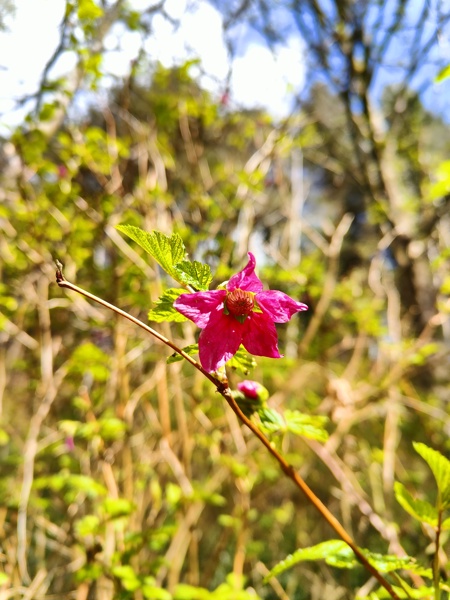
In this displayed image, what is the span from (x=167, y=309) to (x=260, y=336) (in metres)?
0.11

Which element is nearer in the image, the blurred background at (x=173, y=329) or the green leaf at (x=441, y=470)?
the green leaf at (x=441, y=470)

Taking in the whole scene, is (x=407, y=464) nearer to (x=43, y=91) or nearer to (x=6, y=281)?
(x=6, y=281)

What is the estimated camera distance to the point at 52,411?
2.09 m

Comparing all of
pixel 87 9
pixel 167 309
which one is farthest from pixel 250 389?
pixel 87 9

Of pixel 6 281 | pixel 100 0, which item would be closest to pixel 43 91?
pixel 100 0

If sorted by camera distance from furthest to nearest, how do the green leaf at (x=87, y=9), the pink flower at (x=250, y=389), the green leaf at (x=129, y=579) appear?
1. the green leaf at (x=87, y=9)
2. the green leaf at (x=129, y=579)
3. the pink flower at (x=250, y=389)

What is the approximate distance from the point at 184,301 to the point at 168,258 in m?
0.05

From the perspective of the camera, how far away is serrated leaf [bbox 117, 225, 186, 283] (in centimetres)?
38

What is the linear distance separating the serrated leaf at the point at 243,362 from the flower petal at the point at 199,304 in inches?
2.5

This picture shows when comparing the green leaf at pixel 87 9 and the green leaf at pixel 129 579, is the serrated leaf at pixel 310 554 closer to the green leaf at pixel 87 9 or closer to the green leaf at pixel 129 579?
the green leaf at pixel 129 579

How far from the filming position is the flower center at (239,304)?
0.44 meters

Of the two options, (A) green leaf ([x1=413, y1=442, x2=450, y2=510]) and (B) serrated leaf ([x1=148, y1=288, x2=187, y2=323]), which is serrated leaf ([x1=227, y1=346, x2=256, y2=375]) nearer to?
(B) serrated leaf ([x1=148, y1=288, x2=187, y2=323])

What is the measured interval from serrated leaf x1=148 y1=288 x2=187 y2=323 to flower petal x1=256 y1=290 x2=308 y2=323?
90 millimetres

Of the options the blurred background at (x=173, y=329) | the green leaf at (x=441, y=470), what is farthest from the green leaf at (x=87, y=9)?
the green leaf at (x=441, y=470)
